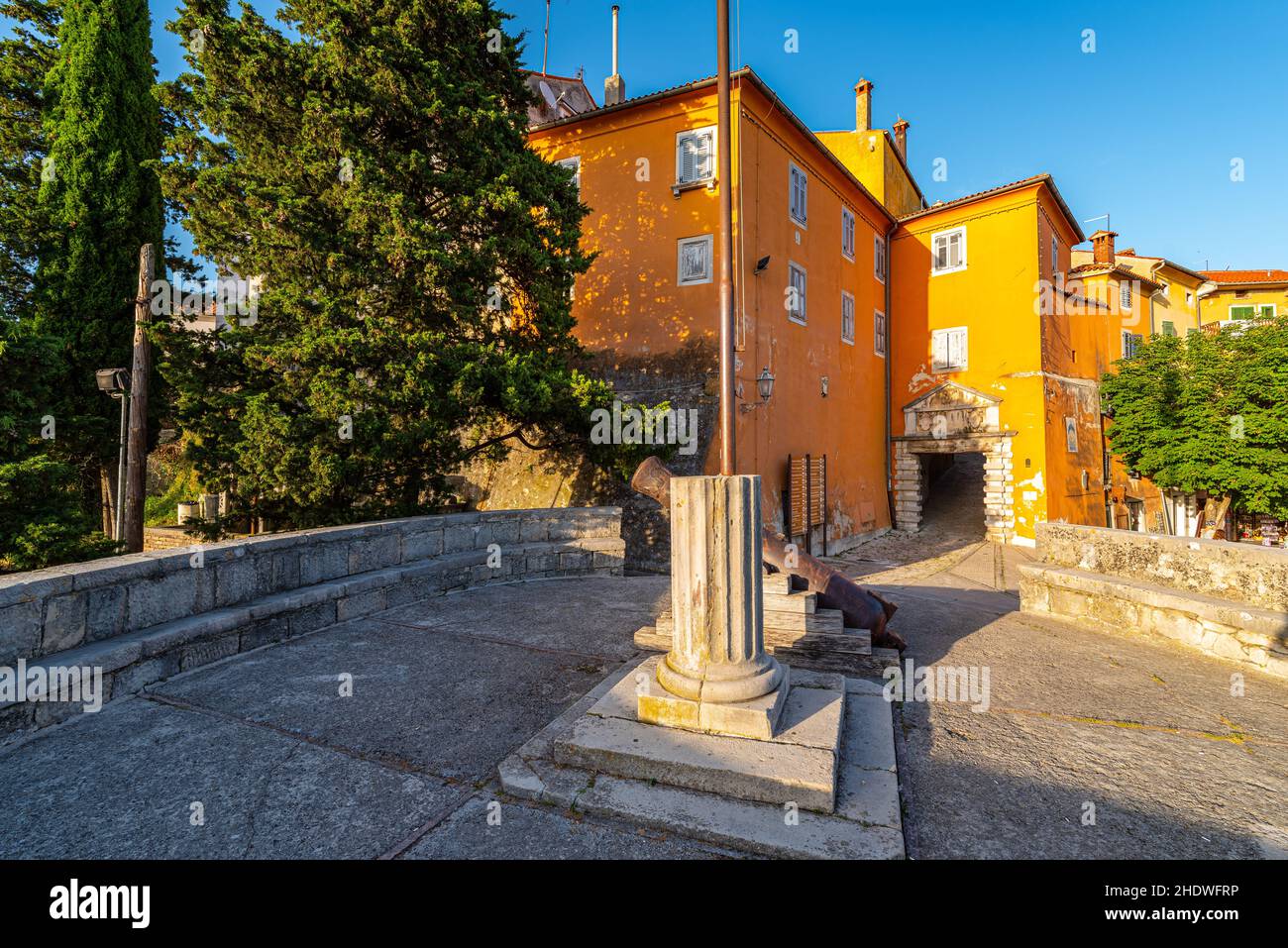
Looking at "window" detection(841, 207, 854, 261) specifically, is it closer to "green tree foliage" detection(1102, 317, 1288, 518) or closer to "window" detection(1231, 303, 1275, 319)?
"green tree foliage" detection(1102, 317, 1288, 518)

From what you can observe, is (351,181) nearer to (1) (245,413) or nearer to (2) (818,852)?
(1) (245,413)

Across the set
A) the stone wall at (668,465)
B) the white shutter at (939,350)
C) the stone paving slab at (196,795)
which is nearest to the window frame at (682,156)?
the stone wall at (668,465)

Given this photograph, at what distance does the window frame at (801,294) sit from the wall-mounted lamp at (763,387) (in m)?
2.55

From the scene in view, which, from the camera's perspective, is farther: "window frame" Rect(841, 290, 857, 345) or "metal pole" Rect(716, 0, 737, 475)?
"window frame" Rect(841, 290, 857, 345)

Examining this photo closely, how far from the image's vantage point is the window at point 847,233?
16672 millimetres

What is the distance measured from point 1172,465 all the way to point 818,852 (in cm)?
2181

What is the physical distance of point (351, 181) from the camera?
8.32 meters

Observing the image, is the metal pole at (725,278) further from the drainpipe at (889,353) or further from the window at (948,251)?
the window at (948,251)

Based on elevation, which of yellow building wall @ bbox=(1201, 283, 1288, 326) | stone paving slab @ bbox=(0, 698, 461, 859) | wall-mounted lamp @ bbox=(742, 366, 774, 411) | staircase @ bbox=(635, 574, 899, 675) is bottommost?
stone paving slab @ bbox=(0, 698, 461, 859)

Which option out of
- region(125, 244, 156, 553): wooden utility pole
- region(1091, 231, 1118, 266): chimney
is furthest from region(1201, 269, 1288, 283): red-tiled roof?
region(125, 244, 156, 553): wooden utility pole

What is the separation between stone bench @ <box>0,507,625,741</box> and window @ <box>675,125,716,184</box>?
29.5 feet

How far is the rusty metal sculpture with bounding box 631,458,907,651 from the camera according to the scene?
16.4 ft

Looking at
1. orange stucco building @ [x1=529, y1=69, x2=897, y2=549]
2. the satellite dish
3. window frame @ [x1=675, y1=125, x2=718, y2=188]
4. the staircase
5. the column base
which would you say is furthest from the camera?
the satellite dish

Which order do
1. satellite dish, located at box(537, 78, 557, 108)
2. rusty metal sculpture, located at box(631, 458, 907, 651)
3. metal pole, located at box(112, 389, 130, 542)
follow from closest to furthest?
rusty metal sculpture, located at box(631, 458, 907, 651) < metal pole, located at box(112, 389, 130, 542) < satellite dish, located at box(537, 78, 557, 108)
